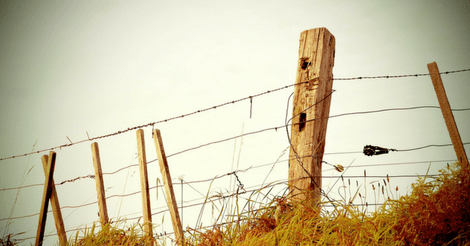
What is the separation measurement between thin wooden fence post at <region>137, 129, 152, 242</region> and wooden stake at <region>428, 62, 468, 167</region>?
256cm

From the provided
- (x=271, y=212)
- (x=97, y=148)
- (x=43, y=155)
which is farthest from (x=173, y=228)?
(x=43, y=155)

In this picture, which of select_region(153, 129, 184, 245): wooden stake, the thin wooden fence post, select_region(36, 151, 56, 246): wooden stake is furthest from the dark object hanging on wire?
select_region(36, 151, 56, 246): wooden stake

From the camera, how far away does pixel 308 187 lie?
1.68m

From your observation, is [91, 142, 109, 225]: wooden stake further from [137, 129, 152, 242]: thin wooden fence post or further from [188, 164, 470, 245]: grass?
[188, 164, 470, 245]: grass

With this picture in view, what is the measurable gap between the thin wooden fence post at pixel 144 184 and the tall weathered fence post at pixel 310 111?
4.14ft

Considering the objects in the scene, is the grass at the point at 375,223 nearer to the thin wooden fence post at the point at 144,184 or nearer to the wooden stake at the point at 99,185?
the thin wooden fence post at the point at 144,184

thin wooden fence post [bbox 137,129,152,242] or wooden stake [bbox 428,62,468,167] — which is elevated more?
wooden stake [bbox 428,62,468,167]

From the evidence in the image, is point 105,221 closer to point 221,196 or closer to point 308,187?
point 221,196

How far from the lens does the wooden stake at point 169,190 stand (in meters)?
1.83

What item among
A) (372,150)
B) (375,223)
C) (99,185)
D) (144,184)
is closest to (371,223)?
(375,223)

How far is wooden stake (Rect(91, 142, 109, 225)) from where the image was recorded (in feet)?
7.91

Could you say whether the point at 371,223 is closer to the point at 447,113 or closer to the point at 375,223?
the point at 375,223

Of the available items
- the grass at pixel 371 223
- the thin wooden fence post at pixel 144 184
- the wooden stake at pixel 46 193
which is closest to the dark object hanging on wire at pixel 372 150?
the grass at pixel 371 223

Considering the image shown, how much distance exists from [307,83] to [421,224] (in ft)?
3.69
